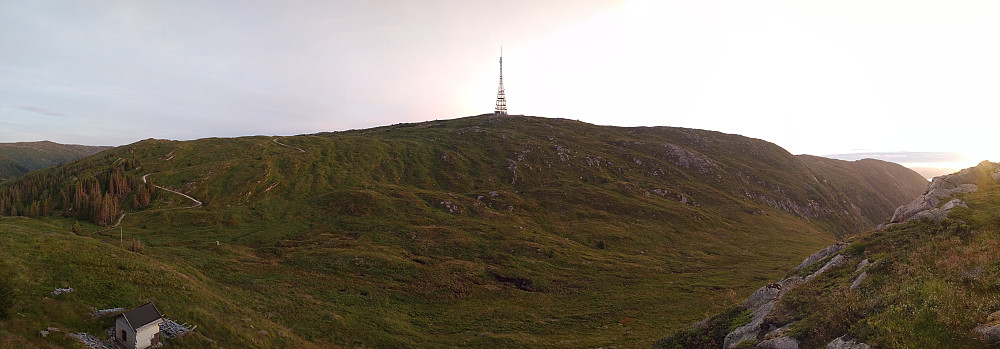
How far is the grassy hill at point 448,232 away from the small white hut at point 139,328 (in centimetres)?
367

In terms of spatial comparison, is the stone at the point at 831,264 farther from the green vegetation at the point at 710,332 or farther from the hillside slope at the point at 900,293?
the green vegetation at the point at 710,332

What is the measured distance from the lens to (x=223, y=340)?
26.1 metres

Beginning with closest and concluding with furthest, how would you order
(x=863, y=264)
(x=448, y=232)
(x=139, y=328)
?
1. (x=863, y=264)
2. (x=139, y=328)
3. (x=448, y=232)

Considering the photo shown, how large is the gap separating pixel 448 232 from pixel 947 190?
63.9 m

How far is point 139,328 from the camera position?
70.0 feet

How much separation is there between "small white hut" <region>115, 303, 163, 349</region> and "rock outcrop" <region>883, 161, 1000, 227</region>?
5067cm

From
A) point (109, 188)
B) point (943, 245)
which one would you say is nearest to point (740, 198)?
point (943, 245)

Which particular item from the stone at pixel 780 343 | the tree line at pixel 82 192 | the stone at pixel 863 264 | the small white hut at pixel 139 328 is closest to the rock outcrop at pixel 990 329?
the stone at pixel 780 343

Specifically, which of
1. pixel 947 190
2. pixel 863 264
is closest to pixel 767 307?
pixel 863 264

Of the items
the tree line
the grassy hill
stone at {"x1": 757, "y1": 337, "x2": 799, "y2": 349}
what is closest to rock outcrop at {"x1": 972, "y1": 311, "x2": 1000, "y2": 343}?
stone at {"x1": 757, "y1": 337, "x2": 799, "y2": 349}

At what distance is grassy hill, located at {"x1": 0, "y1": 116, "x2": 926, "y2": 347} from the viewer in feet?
124

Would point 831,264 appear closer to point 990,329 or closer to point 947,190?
point 990,329

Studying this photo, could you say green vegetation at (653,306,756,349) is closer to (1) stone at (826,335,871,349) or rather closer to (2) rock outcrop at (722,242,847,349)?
(2) rock outcrop at (722,242,847,349)

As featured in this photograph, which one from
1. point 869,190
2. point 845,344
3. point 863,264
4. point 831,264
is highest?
point 863,264
